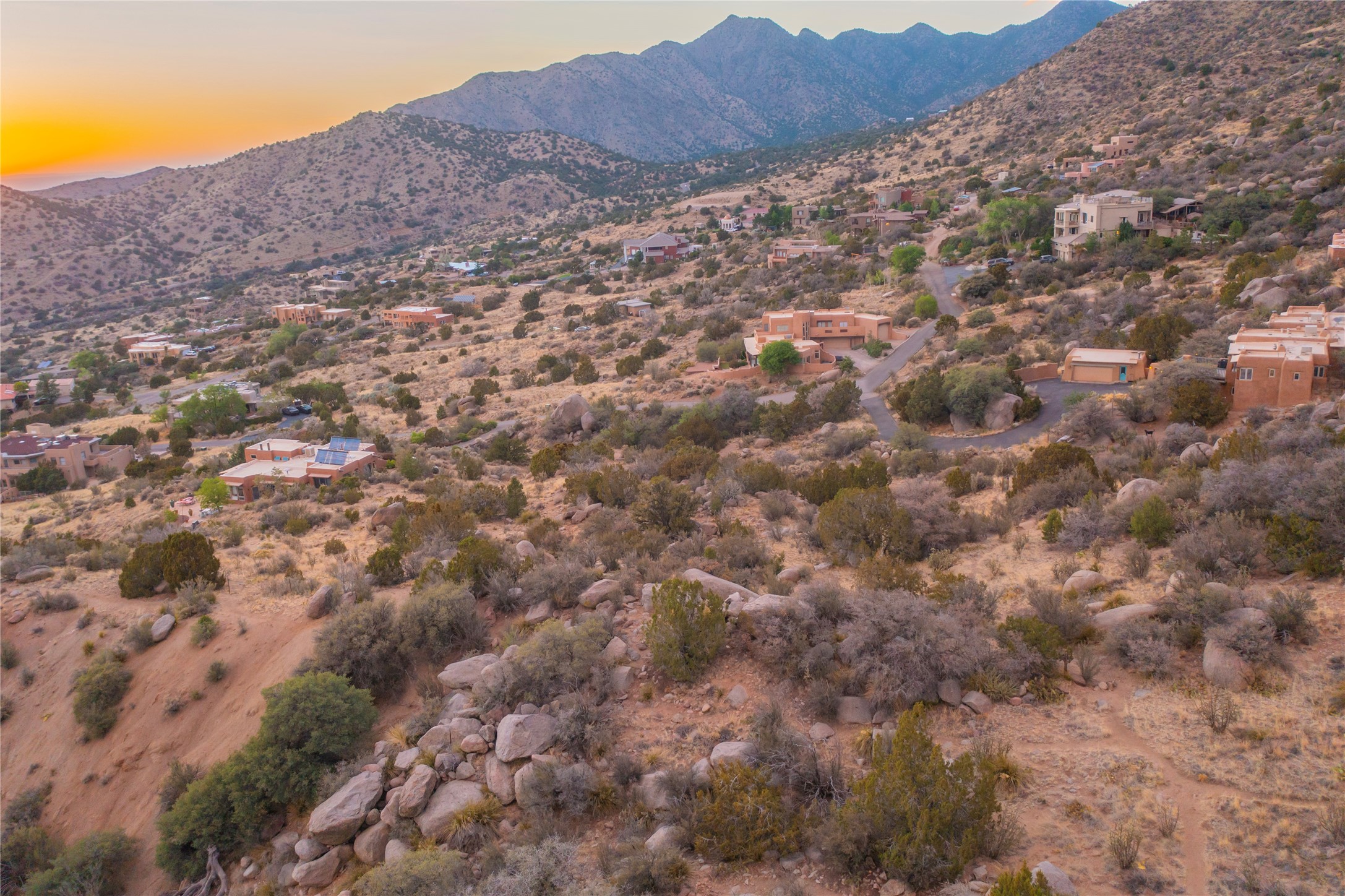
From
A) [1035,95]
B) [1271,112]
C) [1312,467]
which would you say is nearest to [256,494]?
[1312,467]

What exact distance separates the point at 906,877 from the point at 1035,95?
101 meters

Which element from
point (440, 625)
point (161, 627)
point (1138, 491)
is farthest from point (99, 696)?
point (1138, 491)

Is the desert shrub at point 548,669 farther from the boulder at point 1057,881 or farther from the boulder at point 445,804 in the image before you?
the boulder at point 1057,881

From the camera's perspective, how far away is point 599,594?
43.4ft

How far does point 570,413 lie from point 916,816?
87.3 feet

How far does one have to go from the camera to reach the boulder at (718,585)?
1236 cm

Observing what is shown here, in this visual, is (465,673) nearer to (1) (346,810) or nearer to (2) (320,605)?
(1) (346,810)

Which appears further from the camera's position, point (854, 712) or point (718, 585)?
point (718, 585)

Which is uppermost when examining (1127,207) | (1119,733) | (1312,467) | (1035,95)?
(1035,95)

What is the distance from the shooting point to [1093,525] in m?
13.7

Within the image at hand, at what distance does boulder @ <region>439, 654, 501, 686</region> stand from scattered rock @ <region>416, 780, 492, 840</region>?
206 centimetres

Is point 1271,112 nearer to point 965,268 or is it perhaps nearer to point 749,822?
point 965,268

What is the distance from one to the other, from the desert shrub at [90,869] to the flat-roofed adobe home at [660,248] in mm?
66699

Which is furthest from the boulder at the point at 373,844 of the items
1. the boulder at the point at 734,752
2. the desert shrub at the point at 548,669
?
the boulder at the point at 734,752
